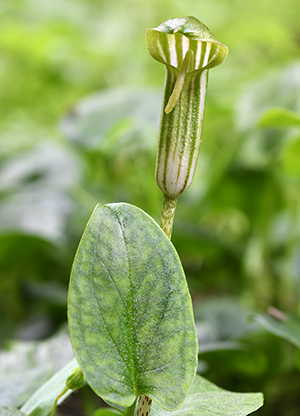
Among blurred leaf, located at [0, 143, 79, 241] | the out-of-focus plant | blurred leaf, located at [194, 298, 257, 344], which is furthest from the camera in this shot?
blurred leaf, located at [0, 143, 79, 241]

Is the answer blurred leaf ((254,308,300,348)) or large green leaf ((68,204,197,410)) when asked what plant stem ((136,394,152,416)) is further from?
blurred leaf ((254,308,300,348))

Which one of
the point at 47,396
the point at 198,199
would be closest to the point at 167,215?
the point at 47,396

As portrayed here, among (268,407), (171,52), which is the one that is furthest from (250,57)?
(171,52)

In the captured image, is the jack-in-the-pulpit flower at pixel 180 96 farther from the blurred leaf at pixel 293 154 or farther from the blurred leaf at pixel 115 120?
the blurred leaf at pixel 115 120

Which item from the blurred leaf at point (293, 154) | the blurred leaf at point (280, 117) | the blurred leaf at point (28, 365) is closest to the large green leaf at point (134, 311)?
the blurred leaf at point (28, 365)

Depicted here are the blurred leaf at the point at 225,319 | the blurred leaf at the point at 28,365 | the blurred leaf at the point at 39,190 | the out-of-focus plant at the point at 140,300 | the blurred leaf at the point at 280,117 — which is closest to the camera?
the out-of-focus plant at the point at 140,300

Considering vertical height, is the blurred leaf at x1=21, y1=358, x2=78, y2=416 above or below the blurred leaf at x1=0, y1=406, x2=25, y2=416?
below

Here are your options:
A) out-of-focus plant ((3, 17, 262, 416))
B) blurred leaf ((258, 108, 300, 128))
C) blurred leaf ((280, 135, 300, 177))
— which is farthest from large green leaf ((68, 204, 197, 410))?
blurred leaf ((280, 135, 300, 177))
